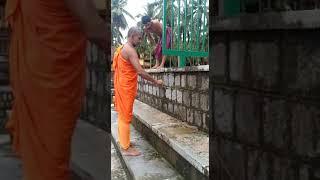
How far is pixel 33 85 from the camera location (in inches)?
33.8

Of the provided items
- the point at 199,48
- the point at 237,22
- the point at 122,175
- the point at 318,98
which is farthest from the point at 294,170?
the point at 122,175

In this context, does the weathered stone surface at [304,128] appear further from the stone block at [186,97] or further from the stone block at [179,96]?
the stone block at [179,96]

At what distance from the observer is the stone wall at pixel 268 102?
1.03 meters

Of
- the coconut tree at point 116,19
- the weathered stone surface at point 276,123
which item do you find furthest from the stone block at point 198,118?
the weathered stone surface at point 276,123

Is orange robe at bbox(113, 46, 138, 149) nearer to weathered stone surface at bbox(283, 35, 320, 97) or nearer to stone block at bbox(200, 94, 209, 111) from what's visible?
stone block at bbox(200, 94, 209, 111)

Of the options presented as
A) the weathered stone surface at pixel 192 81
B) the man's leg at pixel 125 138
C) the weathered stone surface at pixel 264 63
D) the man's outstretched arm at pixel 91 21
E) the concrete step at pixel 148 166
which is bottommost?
the concrete step at pixel 148 166

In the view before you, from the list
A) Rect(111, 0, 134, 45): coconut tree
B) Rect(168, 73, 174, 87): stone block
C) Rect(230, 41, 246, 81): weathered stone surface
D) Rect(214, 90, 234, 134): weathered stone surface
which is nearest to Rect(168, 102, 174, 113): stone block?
Rect(168, 73, 174, 87): stone block

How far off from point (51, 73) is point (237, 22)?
1.76ft

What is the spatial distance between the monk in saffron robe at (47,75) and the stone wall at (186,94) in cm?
202

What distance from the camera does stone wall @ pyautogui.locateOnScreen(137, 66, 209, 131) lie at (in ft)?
10.0

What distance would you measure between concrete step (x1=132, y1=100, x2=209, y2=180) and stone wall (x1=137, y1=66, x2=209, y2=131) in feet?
0.22

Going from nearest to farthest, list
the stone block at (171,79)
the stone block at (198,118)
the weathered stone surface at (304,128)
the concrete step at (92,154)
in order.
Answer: the concrete step at (92,154) < the weathered stone surface at (304,128) < the stone block at (198,118) < the stone block at (171,79)

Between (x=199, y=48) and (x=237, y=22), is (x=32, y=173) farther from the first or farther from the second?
(x=199, y=48)

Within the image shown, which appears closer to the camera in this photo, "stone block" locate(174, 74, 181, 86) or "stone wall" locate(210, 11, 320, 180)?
"stone wall" locate(210, 11, 320, 180)
